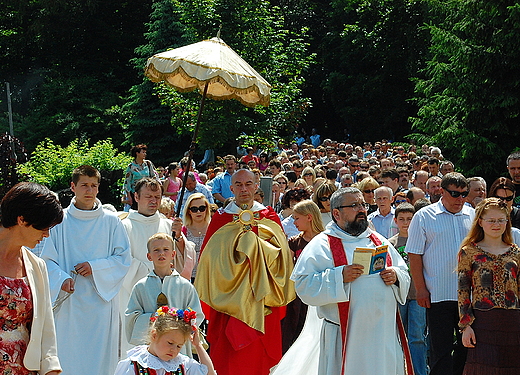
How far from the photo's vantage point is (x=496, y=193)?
7926 mm

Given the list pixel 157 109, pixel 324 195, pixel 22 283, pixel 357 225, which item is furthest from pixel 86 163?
pixel 22 283

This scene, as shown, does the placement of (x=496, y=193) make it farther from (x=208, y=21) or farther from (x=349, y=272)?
(x=208, y=21)

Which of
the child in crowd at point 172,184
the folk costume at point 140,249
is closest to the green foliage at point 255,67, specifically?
the child in crowd at point 172,184

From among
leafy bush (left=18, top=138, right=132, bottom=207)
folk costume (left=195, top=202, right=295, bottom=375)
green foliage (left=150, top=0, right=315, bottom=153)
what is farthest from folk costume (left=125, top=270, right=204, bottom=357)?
green foliage (left=150, top=0, right=315, bottom=153)

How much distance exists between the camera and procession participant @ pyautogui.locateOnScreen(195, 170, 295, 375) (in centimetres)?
754

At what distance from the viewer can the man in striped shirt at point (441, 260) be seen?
7270 mm

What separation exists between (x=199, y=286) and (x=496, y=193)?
3.26 m

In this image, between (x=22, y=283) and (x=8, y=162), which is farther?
(x=8, y=162)

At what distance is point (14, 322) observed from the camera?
4.30 m

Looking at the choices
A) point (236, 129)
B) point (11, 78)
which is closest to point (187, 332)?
point (236, 129)

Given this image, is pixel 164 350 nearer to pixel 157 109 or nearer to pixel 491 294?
pixel 491 294

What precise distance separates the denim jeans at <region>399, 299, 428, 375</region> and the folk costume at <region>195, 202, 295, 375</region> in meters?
1.38

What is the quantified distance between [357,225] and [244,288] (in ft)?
5.83

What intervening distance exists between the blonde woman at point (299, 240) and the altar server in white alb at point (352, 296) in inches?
72.6
